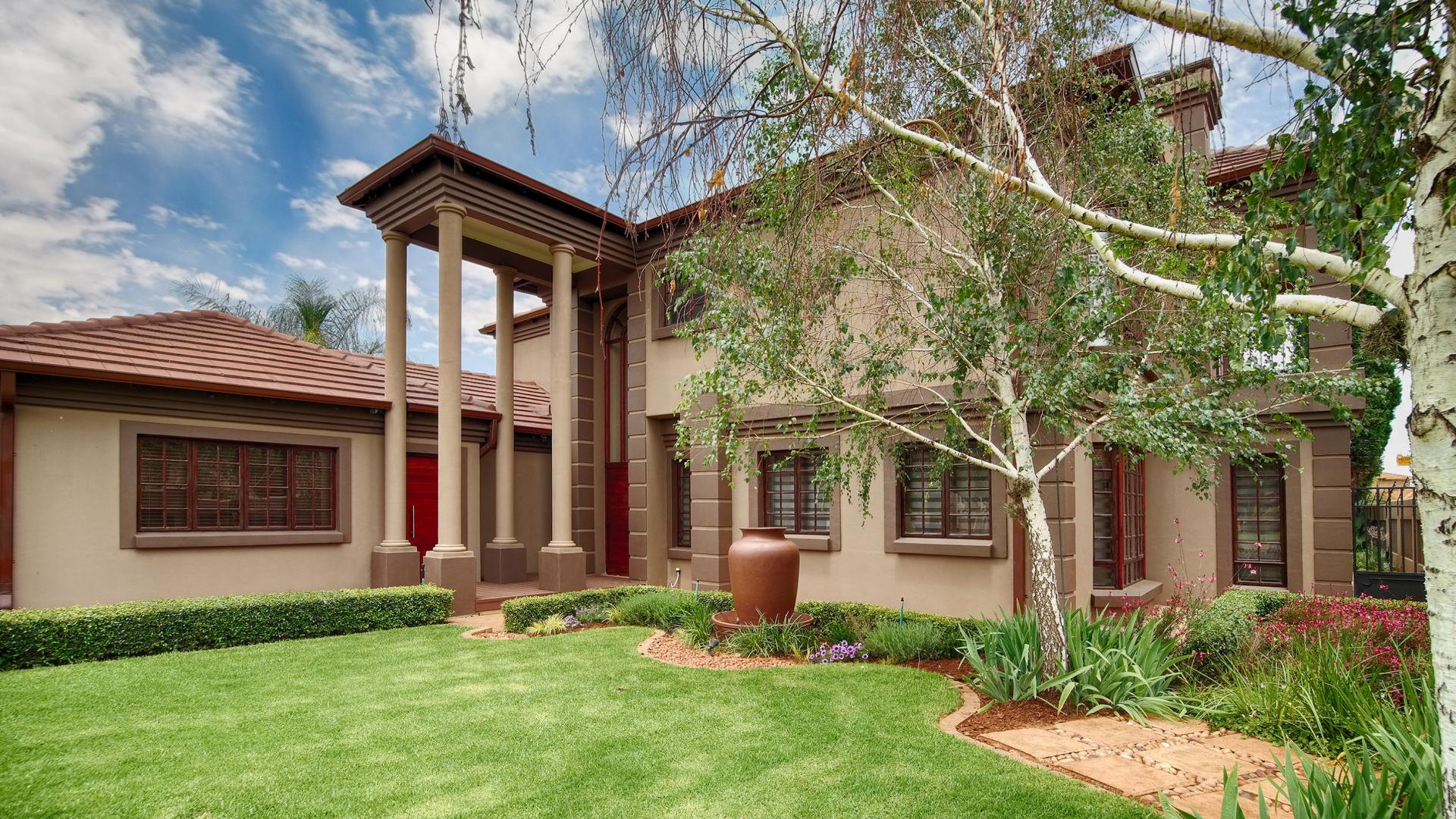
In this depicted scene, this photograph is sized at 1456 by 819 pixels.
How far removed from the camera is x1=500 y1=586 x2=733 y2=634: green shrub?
33.8 ft

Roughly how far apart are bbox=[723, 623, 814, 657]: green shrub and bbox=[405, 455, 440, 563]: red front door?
7.58m

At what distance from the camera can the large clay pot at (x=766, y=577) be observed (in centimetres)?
872

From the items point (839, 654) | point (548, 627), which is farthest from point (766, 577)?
point (548, 627)

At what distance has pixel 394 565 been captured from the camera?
12.1 m

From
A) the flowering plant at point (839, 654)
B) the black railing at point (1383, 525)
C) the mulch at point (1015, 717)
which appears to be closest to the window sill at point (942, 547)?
the flowering plant at point (839, 654)

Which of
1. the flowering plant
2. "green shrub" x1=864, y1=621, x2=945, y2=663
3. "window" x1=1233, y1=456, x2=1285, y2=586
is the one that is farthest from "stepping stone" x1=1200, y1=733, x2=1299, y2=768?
"window" x1=1233, y1=456, x2=1285, y2=586

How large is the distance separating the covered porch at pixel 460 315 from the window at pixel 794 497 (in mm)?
3416

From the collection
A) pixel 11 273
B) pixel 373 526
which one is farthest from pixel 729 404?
pixel 11 273

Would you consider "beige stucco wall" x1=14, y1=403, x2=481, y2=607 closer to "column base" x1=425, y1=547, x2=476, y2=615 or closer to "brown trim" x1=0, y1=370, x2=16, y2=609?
"brown trim" x1=0, y1=370, x2=16, y2=609

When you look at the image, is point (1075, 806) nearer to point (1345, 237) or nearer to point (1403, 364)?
point (1403, 364)

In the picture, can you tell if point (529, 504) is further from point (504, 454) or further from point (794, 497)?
point (794, 497)

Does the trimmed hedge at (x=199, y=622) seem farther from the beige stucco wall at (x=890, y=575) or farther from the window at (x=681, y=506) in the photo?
the beige stucco wall at (x=890, y=575)

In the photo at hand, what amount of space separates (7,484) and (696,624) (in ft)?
27.9

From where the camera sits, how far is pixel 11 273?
14023 millimetres
